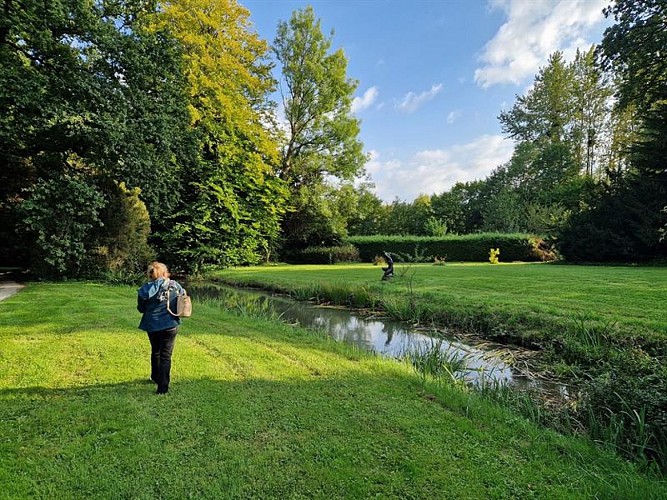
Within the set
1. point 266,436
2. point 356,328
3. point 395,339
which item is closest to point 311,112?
point 356,328

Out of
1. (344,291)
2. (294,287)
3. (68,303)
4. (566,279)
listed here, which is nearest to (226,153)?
(294,287)

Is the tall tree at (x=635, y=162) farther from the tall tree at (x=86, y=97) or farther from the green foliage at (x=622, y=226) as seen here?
Answer: the tall tree at (x=86, y=97)

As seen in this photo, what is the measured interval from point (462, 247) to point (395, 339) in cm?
2351

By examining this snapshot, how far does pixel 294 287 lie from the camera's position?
1455 centimetres

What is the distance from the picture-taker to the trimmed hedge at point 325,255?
30.0 metres

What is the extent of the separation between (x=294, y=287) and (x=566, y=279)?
910cm

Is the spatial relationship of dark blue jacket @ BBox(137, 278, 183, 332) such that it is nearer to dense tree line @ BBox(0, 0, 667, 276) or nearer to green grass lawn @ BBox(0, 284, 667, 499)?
green grass lawn @ BBox(0, 284, 667, 499)

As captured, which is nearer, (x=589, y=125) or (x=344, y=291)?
(x=344, y=291)

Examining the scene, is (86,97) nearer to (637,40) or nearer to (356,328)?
(356,328)

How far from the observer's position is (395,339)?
859 centimetres

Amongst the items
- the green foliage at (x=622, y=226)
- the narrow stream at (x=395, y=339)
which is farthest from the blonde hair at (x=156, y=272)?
the green foliage at (x=622, y=226)

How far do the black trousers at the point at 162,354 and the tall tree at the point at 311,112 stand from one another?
2608 cm

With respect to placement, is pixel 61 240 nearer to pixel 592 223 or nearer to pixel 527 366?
pixel 527 366

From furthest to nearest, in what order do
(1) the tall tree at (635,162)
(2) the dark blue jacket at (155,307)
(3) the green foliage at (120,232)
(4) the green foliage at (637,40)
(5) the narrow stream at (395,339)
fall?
1. (3) the green foliage at (120,232)
2. (1) the tall tree at (635,162)
3. (4) the green foliage at (637,40)
4. (5) the narrow stream at (395,339)
5. (2) the dark blue jacket at (155,307)
